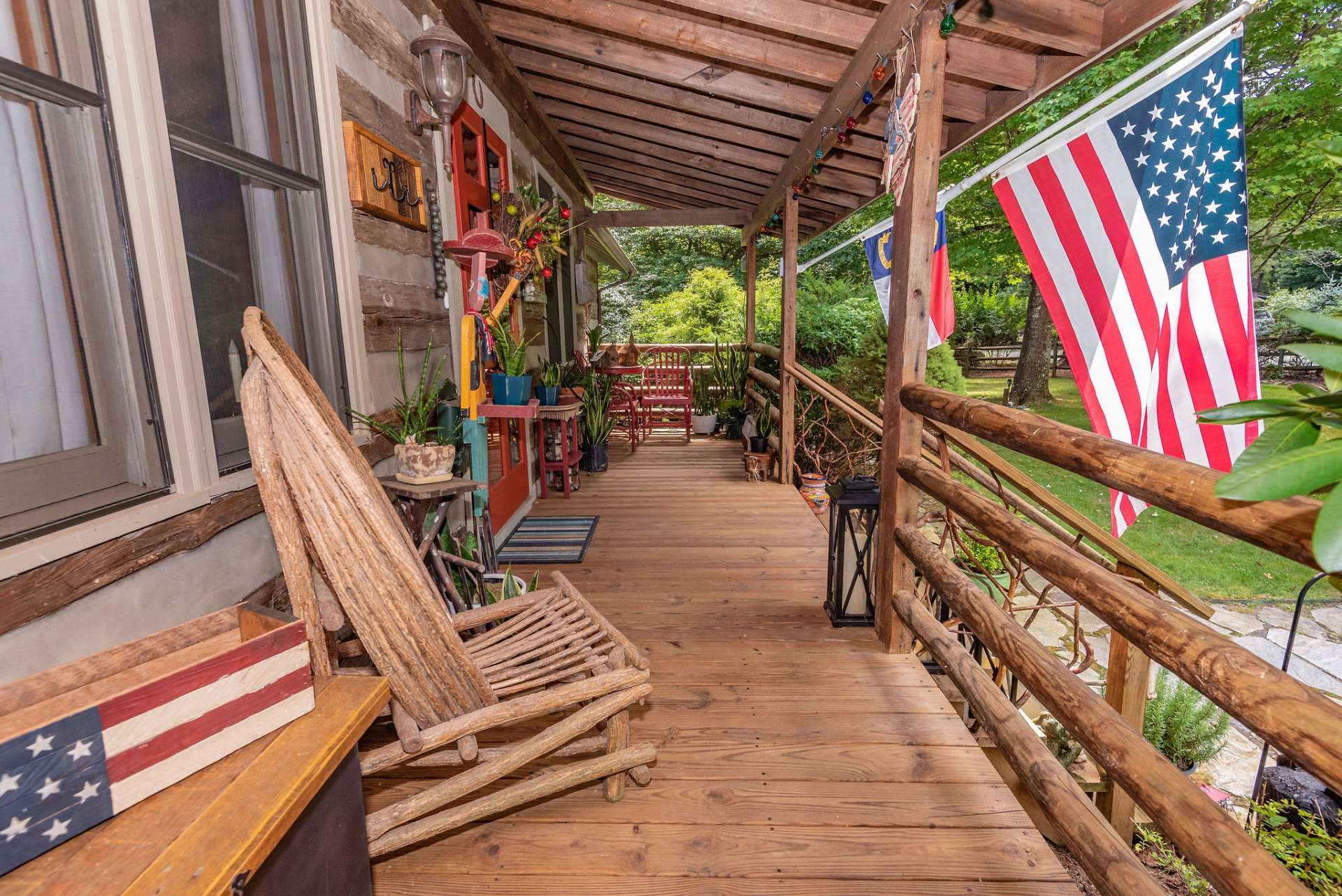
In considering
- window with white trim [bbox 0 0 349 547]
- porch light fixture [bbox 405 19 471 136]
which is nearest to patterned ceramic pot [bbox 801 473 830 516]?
porch light fixture [bbox 405 19 471 136]

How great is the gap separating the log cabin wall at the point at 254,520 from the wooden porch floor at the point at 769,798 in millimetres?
780

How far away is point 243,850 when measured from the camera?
0.68 meters

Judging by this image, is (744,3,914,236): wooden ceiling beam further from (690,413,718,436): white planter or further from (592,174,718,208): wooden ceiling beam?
(690,413,718,436): white planter

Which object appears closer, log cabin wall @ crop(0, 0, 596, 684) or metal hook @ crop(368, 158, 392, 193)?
log cabin wall @ crop(0, 0, 596, 684)

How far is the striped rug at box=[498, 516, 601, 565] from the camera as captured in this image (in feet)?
11.8

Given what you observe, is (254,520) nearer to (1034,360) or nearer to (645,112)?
(645,112)

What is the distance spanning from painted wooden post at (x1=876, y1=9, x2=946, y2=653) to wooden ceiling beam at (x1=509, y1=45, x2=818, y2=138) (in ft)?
6.28

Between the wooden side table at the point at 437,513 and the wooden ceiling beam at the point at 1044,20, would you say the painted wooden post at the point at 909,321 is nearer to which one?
the wooden ceiling beam at the point at 1044,20

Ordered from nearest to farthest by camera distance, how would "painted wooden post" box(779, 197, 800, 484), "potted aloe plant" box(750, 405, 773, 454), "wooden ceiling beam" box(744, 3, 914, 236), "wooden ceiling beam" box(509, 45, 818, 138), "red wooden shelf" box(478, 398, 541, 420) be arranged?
"wooden ceiling beam" box(744, 3, 914, 236) < "red wooden shelf" box(478, 398, 541, 420) < "wooden ceiling beam" box(509, 45, 818, 138) < "painted wooden post" box(779, 197, 800, 484) < "potted aloe plant" box(750, 405, 773, 454)

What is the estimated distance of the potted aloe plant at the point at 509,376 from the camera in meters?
2.80

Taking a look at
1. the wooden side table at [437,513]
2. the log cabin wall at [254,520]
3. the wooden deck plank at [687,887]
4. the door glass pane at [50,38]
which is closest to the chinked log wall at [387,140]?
the log cabin wall at [254,520]

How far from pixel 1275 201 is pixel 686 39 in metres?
8.34

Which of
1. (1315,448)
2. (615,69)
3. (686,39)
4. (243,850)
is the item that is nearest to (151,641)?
(243,850)

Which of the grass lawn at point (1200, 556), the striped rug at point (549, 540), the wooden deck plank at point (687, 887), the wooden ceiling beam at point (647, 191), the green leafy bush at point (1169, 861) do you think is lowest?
the grass lawn at point (1200, 556)
